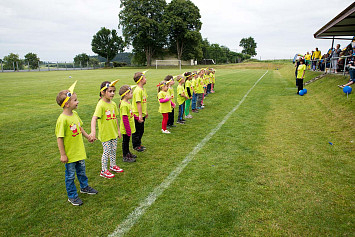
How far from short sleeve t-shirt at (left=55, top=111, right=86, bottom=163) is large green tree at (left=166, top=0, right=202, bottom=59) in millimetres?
62781

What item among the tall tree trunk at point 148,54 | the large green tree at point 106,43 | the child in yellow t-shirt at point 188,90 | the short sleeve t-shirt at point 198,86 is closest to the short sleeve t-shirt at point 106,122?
the child in yellow t-shirt at point 188,90

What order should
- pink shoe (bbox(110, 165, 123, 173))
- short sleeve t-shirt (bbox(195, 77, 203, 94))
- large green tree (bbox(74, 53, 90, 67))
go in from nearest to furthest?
pink shoe (bbox(110, 165, 123, 173)) < short sleeve t-shirt (bbox(195, 77, 203, 94)) < large green tree (bbox(74, 53, 90, 67))

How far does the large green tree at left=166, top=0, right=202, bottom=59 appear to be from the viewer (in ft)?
204

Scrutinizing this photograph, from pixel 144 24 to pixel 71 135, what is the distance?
2427 inches

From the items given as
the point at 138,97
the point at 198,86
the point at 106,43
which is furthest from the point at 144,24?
the point at 138,97

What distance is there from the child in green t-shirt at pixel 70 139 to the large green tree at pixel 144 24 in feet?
197

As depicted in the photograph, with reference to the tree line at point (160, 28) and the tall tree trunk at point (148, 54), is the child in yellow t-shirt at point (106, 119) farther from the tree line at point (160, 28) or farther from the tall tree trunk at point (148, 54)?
the tall tree trunk at point (148, 54)

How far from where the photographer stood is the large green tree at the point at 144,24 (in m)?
Answer: 60.0

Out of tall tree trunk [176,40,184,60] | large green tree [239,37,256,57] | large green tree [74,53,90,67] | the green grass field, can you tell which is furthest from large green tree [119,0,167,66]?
large green tree [239,37,256,57]

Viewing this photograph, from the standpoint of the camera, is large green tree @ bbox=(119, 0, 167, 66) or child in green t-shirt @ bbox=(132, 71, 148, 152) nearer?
child in green t-shirt @ bbox=(132, 71, 148, 152)

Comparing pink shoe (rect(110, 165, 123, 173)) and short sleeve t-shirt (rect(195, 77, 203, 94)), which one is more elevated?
short sleeve t-shirt (rect(195, 77, 203, 94))

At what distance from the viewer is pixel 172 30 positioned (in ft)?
210

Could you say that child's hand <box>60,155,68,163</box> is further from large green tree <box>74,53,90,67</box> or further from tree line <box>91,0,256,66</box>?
large green tree <box>74,53,90,67</box>

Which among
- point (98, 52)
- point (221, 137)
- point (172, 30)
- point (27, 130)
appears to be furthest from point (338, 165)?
point (98, 52)
